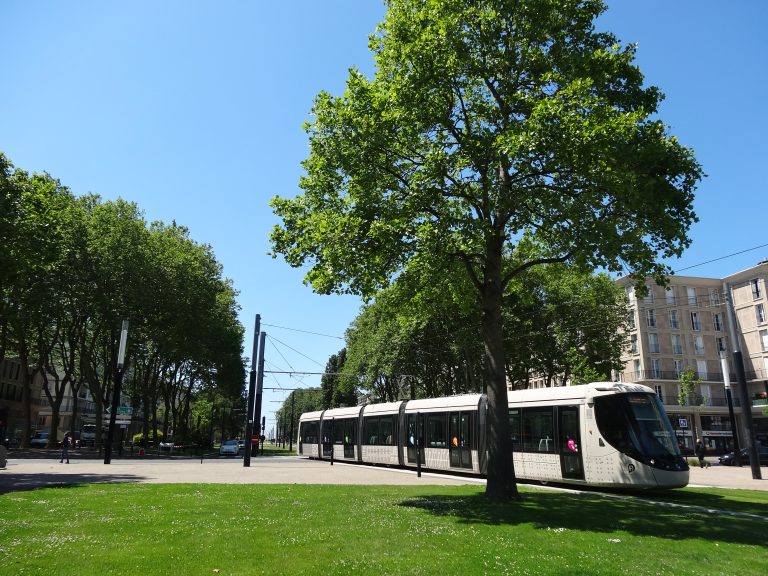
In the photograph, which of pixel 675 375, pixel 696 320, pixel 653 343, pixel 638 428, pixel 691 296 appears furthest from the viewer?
pixel 696 320

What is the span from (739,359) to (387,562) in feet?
81.5

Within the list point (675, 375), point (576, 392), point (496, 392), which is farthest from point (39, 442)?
point (675, 375)

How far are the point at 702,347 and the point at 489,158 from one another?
215 feet

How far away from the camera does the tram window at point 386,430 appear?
3005cm

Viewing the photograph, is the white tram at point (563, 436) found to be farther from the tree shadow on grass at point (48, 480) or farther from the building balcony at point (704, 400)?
the building balcony at point (704, 400)

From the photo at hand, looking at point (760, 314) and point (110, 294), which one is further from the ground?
point (760, 314)

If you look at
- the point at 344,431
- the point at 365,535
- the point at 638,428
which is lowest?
the point at 365,535

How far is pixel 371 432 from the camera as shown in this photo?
3212 cm

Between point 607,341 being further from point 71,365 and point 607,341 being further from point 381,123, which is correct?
point 71,365

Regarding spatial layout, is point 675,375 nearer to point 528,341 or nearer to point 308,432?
point 528,341

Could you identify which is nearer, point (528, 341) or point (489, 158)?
point (489, 158)

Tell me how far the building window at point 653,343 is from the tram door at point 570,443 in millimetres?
52801

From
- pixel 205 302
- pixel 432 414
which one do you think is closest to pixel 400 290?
pixel 432 414

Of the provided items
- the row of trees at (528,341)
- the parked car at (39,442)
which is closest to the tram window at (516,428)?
the row of trees at (528,341)
